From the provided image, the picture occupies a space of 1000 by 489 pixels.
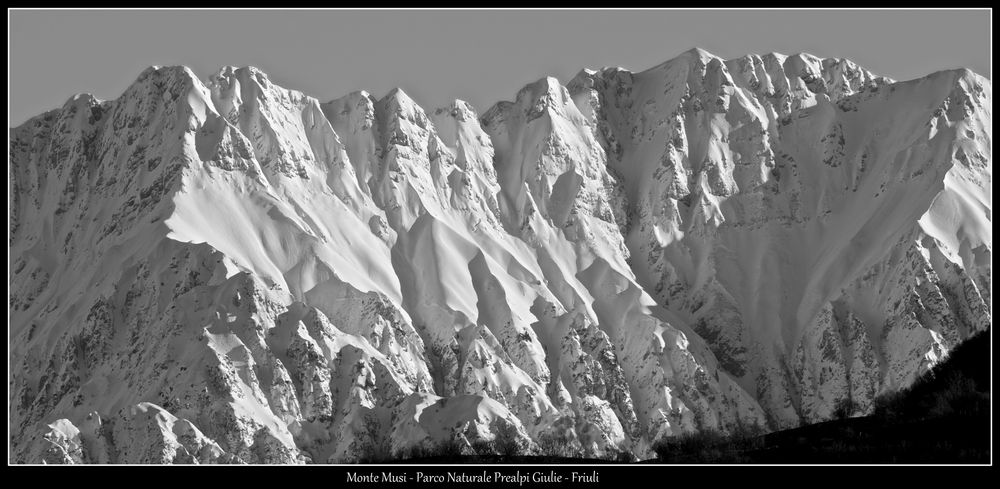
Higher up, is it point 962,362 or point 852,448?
point 962,362

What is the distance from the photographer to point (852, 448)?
45156 mm

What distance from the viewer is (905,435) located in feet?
151

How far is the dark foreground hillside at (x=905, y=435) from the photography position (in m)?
44.1

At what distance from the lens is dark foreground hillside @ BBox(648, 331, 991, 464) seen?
44.1m
